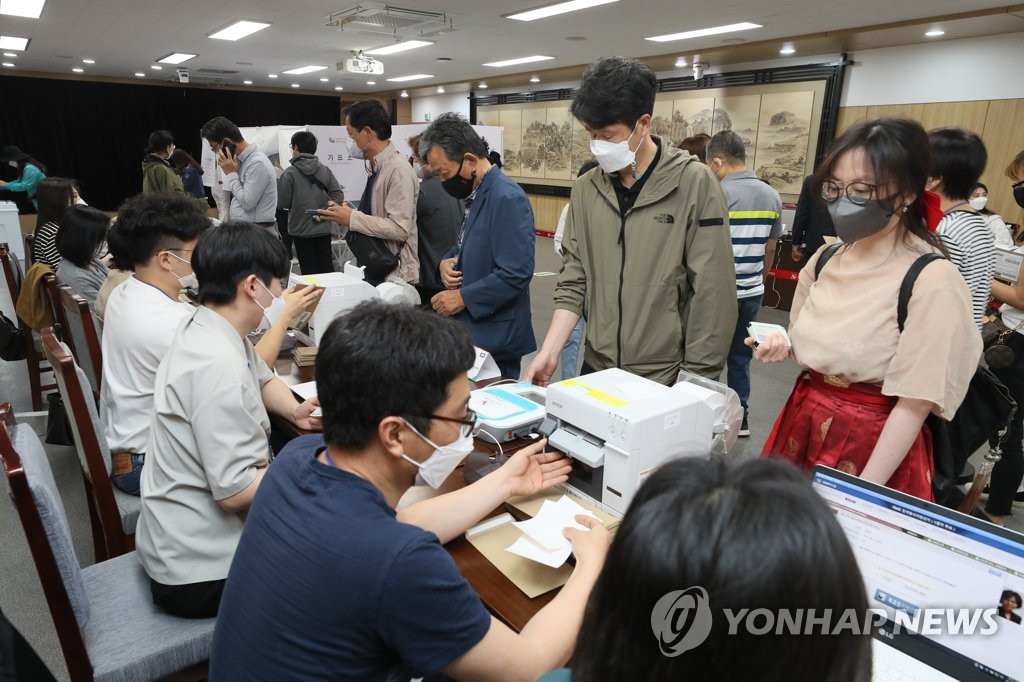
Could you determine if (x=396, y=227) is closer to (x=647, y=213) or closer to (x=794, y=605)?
(x=647, y=213)

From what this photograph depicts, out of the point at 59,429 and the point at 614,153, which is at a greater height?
the point at 614,153

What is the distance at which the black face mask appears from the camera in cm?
239

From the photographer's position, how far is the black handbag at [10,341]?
3184mm

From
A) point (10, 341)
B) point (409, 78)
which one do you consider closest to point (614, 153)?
point (10, 341)

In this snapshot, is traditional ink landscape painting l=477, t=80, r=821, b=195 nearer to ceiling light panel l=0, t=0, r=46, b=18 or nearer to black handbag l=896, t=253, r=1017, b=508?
black handbag l=896, t=253, r=1017, b=508

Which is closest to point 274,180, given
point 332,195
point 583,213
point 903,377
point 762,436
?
point 332,195

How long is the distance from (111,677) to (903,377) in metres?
1.72

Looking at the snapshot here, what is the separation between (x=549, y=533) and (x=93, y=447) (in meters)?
1.24

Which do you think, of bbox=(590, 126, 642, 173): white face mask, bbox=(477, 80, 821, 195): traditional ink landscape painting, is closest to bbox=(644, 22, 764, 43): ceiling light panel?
bbox=(477, 80, 821, 195): traditional ink landscape painting

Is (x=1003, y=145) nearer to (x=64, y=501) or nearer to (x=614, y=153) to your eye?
(x=614, y=153)

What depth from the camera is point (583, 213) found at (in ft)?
6.63

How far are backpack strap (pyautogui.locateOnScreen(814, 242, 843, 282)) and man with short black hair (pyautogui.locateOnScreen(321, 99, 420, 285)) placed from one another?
7.54 ft

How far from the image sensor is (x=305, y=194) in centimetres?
488

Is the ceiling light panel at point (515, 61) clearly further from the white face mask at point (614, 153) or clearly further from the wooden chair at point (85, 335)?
the wooden chair at point (85, 335)
